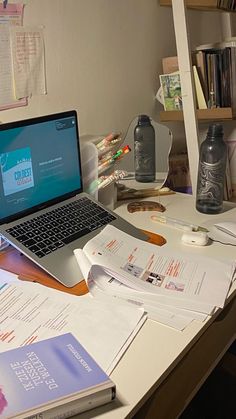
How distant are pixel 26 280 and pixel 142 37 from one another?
1189mm

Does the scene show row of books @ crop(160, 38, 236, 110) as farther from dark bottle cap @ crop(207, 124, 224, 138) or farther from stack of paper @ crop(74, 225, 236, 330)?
stack of paper @ crop(74, 225, 236, 330)

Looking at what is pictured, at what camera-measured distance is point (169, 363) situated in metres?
0.80

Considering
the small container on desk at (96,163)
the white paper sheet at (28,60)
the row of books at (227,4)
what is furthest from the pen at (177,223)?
the row of books at (227,4)

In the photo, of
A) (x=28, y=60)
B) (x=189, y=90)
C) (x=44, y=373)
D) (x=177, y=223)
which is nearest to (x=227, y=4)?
(x=189, y=90)

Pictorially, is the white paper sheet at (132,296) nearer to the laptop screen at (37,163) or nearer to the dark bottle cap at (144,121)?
the laptop screen at (37,163)

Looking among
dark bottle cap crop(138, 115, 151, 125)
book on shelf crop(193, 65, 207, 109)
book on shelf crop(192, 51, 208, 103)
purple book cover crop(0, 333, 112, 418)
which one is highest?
book on shelf crop(192, 51, 208, 103)

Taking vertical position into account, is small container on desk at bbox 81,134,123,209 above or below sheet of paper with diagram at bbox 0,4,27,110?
below

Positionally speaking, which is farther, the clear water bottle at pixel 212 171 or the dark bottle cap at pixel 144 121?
the dark bottle cap at pixel 144 121

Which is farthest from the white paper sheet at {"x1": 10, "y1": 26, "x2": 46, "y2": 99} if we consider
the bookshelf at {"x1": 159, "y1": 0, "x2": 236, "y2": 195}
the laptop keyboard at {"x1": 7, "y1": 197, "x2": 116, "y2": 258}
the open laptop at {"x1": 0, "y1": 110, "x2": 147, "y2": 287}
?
the bookshelf at {"x1": 159, "y1": 0, "x2": 236, "y2": 195}

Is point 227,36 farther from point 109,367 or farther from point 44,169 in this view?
point 109,367

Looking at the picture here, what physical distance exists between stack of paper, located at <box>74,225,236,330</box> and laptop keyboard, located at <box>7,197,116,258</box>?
8cm

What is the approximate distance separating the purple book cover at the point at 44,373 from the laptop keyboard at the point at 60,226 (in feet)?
1.15

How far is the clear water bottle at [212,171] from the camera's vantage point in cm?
148

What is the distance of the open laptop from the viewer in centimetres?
112
